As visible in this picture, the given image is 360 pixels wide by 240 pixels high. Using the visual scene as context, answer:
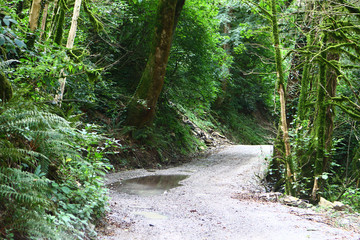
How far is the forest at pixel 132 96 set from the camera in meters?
3.78

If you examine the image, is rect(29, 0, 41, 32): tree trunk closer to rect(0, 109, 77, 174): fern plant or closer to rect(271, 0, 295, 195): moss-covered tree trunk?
rect(0, 109, 77, 174): fern plant

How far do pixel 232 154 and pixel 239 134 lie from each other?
1095 cm

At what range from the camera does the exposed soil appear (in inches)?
187

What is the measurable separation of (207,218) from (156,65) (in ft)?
25.4

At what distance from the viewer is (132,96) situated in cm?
1270

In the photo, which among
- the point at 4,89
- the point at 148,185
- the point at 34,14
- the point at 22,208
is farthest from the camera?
the point at 148,185

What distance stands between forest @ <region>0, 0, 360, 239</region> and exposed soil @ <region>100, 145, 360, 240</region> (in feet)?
2.09

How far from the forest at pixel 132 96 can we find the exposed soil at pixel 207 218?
0.64m

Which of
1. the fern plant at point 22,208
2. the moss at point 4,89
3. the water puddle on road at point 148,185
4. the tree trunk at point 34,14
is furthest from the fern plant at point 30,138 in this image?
the water puddle on road at point 148,185

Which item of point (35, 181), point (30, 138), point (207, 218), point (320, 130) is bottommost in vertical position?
point (207, 218)

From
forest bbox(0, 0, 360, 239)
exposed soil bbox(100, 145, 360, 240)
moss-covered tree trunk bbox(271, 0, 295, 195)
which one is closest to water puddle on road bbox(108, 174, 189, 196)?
exposed soil bbox(100, 145, 360, 240)

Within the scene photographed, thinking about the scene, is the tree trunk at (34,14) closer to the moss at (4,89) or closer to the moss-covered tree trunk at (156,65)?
the moss at (4,89)

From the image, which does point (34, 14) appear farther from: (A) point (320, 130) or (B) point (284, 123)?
(A) point (320, 130)

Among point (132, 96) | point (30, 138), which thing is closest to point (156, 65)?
point (132, 96)
